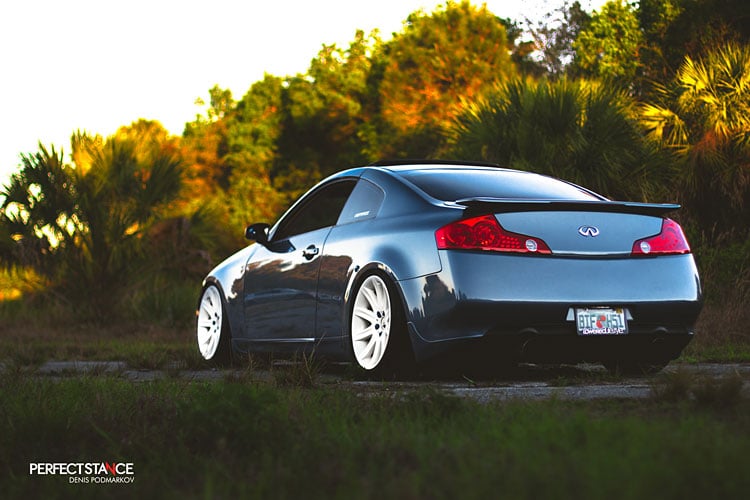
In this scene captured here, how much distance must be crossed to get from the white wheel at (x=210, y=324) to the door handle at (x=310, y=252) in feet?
5.11

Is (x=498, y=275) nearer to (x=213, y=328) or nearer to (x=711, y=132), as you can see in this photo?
(x=213, y=328)

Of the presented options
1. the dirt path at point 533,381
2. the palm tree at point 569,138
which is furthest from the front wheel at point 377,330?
the palm tree at point 569,138

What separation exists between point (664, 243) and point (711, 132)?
1157cm

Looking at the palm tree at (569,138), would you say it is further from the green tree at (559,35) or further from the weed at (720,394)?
the green tree at (559,35)

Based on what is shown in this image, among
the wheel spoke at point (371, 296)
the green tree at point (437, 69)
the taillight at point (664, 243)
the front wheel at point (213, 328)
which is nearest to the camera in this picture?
the taillight at point (664, 243)

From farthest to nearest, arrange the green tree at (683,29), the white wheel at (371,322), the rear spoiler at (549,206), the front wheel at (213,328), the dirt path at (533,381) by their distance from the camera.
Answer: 1. the green tree at (683,29)
2. the front wheel at (213,328)
3. the white wheel at (371,322)
4. the rear spoiler at (549,206)
5. the dirt path at (533,381)

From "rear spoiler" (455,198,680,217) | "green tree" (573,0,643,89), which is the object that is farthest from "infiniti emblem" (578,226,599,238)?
"green tree" (573,0,643,89)

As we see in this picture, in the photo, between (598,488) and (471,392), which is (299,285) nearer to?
(471,392)

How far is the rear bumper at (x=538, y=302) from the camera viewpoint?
587 cm

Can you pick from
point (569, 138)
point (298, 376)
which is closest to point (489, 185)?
point (298, 376)

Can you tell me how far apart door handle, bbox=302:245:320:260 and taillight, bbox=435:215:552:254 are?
5.47 ft

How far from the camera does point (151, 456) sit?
12.1 ft

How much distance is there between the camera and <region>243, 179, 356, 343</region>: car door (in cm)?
747

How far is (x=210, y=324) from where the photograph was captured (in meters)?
9.09
